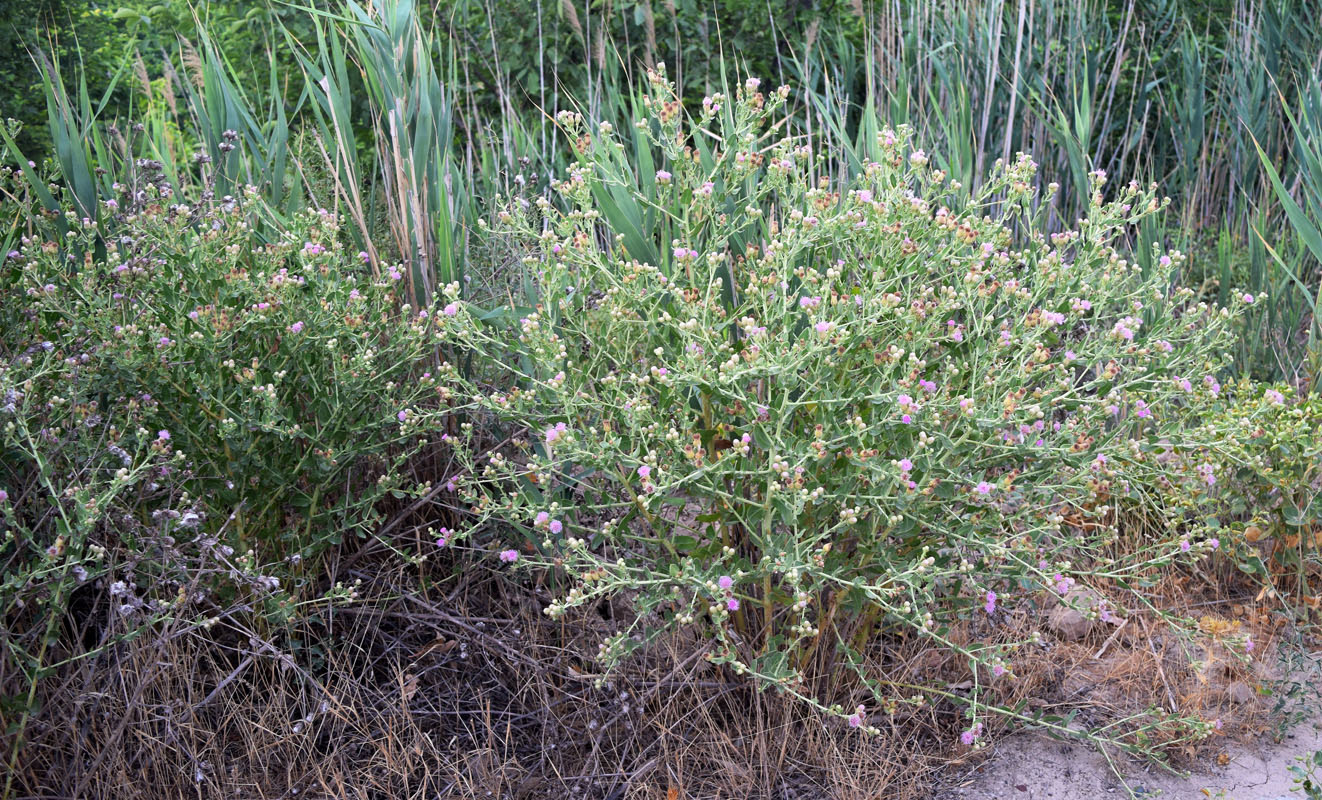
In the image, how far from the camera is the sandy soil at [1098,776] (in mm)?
2184

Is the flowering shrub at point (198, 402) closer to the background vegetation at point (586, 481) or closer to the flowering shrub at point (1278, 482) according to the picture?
the background vegetation at point (586, 481)

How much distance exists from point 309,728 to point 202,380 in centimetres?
73

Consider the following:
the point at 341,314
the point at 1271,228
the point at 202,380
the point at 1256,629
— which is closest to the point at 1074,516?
the point at 1256,629

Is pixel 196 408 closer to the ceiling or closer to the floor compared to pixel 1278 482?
closer to the ceiling

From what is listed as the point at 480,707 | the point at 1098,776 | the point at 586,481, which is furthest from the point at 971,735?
the point at 480,707

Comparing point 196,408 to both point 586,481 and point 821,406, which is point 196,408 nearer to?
point 586,481

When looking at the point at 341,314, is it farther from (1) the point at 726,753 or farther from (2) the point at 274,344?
(1) the point at 726,753

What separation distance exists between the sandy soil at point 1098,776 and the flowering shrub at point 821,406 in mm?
160

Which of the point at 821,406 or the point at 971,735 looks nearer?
the point at 821,406

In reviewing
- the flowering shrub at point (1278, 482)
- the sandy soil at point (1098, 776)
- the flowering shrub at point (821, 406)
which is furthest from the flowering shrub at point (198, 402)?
the flowering shrub at point (1278, 482)

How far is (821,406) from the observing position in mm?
1971

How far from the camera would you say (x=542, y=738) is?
2.25 m

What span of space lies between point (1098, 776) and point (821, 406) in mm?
1017

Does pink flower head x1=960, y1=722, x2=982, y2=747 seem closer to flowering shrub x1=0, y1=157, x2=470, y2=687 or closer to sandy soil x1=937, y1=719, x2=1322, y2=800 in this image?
sandy soil x1=937, y1=719, x2=1322, y2=800
